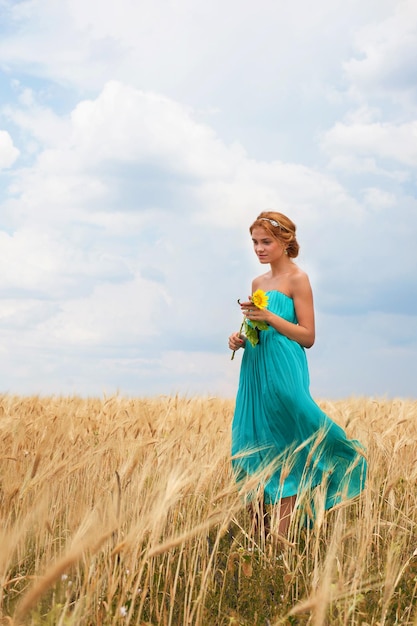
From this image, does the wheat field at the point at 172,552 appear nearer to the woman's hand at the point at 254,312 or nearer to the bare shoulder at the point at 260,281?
the woman's hand at the point at 254,312

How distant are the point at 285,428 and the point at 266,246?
91 centimetres

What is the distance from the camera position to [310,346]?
11.2ft

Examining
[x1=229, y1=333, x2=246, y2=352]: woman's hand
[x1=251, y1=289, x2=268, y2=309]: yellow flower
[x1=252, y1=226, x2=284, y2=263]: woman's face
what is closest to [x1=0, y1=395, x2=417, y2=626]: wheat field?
[x1=229, y1=333, x2=246, y2=352]: woman's hand

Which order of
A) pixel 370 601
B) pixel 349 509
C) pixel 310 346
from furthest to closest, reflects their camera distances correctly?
pixel 349 509 < pixel 310 346 < pixel 370 601

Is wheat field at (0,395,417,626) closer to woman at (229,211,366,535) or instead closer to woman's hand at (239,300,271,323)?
woman at (229,211,366,535)

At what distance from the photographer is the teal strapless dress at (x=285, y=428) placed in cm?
329

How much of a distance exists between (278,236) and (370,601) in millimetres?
1747

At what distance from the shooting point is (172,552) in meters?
2.76

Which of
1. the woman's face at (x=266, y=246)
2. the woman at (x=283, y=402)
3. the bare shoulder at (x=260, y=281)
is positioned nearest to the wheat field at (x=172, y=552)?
the woman at (x=283, y=402)

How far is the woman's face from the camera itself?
3.45m

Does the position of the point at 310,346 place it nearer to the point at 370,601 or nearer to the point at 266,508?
the point at 266,508

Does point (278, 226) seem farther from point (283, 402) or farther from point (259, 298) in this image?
point (283, 402)

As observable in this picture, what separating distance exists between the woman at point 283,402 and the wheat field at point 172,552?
20 cm

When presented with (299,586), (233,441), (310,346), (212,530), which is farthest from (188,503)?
(310,346)
